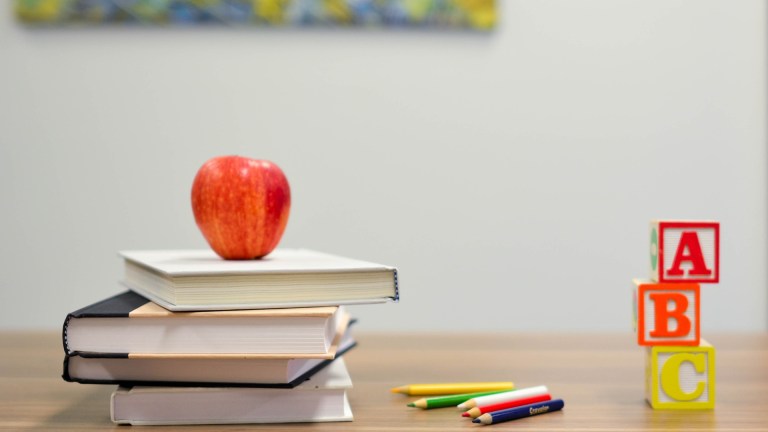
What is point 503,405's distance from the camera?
2.03ft

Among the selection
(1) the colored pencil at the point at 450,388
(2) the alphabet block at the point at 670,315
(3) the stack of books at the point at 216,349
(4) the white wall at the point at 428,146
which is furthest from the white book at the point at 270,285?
(4) the white wall at the point at 428,146

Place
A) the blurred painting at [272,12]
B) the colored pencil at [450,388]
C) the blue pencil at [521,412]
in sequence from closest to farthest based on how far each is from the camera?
the blue pencil at [521,412]
the colored pencil at [450,388]
the blurred painting at [272,12]

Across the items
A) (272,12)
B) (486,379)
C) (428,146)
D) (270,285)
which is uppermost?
(272,12)

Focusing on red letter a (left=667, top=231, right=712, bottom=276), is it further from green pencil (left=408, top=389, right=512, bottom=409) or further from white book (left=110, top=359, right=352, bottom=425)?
white book (left=110, top=359, right=352, bottom=425)

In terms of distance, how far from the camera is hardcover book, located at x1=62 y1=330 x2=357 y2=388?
0.60m

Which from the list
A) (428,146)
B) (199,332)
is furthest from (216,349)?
(428,146)

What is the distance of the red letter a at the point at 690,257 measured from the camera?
65 centimetres

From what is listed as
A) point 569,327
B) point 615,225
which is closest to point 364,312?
point 569,327

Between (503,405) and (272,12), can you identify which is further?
(272,12)

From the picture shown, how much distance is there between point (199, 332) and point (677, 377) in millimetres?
411

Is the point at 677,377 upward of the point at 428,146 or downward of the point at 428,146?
downward

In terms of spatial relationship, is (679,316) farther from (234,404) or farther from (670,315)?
(234,404)

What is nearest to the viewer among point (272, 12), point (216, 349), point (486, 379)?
point (216, 349)

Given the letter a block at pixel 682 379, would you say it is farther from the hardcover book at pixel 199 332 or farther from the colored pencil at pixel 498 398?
the hardcover book at pixel 199 332
